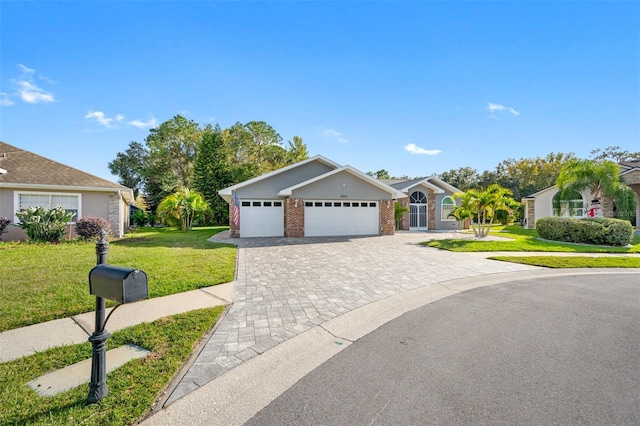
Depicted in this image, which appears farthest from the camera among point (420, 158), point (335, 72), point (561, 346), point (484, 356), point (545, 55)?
point (420, 158)

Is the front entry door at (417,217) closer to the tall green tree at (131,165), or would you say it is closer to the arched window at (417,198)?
the arched window at (417,198)

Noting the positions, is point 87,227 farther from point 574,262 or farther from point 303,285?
point 574,262

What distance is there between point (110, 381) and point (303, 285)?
419cm

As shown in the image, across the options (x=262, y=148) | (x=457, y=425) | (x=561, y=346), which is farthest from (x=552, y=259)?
(x=262, y=148)

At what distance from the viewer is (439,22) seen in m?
10.6

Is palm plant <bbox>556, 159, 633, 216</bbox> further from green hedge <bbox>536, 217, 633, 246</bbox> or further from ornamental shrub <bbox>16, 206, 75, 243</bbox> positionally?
ornamental shrub <bbox>16, 206, 75, 243</bbox>

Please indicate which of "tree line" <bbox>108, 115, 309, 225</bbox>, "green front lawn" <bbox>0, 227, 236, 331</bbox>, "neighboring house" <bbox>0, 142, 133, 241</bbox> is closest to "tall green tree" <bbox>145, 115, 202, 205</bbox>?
"tree line" <bbox>108, 115, 309, 225</bbox>

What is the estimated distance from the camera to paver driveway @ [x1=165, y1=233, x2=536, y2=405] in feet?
12.0

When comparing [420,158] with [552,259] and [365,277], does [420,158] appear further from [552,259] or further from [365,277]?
[365,277]

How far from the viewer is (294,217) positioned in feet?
56.5

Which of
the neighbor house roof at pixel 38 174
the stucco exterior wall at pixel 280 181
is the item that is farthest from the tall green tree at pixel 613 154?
the neighbor house roof at pixel 38 174

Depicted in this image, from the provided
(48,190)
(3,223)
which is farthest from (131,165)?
(3,223)

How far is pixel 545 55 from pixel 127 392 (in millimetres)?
15999

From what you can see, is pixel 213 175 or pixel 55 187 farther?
pixel 213 175
